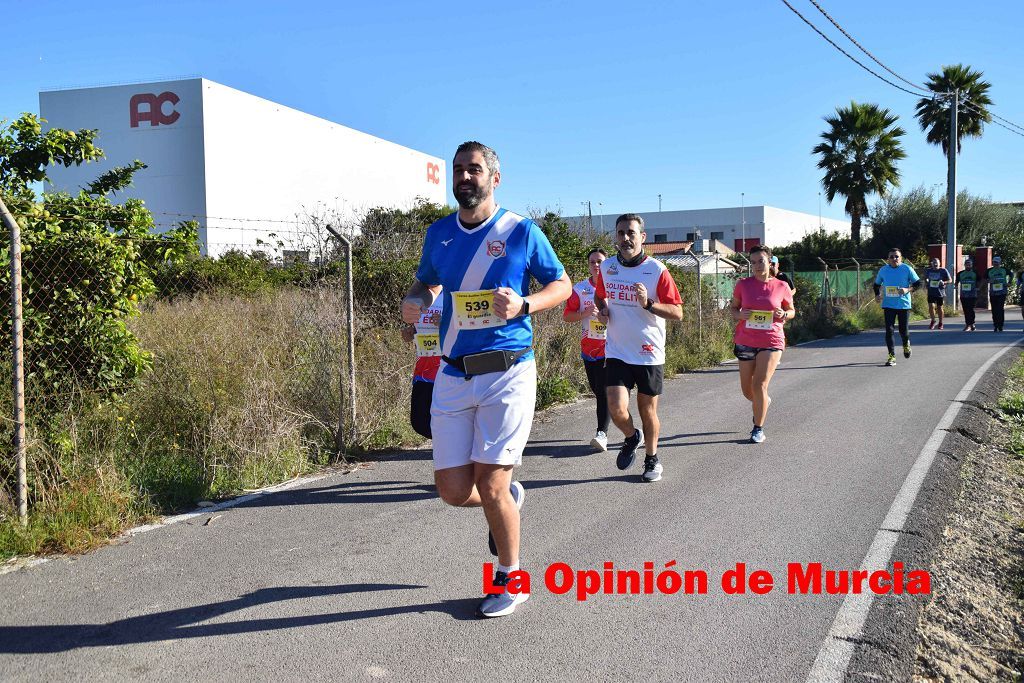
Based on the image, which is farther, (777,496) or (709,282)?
(709,282)

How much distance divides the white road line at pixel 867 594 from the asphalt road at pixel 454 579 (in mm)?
64

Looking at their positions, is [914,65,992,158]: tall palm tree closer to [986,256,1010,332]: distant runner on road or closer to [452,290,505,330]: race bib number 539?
[986,256,1010,332]: distant runner on road

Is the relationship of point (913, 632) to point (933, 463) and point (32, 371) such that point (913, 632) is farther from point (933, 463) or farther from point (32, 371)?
point (32, 371)

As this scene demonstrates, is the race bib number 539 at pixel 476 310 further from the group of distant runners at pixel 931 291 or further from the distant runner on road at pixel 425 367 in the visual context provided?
the group of distant runners at pixel 931 291

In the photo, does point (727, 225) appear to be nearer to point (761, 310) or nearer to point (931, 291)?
point (931, 291)

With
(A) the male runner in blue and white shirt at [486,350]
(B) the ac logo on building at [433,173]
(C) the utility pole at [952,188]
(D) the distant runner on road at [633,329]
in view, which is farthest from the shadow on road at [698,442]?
(B) the ac logo on building at [433,173]

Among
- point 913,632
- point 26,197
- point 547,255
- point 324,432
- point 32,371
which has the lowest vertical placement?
point 913,632

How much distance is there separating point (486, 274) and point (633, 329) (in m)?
2.74

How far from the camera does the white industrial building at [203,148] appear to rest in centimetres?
3559

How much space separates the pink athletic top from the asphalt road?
3.28 ft

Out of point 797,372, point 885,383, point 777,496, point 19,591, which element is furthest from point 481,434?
point 797,372

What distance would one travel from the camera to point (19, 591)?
4406 millimetres

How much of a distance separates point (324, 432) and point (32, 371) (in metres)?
2.35

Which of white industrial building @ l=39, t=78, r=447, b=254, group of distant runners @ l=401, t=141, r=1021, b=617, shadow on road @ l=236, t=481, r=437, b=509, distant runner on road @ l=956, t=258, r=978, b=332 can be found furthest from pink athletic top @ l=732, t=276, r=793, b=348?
white industrial building @ l=39, t=78, r=447, b=254
